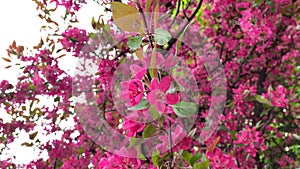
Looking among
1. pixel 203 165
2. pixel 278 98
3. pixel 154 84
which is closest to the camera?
pixel 154 84

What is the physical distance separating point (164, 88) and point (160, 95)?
2 cm

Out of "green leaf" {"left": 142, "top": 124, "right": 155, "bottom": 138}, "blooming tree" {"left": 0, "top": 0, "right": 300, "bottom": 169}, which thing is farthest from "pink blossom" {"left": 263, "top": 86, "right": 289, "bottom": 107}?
"green leaf" {"left": 142, "top": 124, "right": 155, "bottom": 138}

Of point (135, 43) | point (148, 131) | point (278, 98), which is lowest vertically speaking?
point (278, 98)

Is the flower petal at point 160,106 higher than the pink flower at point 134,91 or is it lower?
lower

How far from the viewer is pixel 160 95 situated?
0.69m

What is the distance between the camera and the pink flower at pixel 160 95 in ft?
2.21

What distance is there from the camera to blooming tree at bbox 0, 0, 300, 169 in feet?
2.55

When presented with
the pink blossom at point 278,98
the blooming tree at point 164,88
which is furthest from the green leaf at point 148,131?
the pink blossom at point 278,98

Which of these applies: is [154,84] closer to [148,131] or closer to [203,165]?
[148,131]

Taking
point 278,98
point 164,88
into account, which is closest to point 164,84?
point 164,88

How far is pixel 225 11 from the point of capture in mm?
2660

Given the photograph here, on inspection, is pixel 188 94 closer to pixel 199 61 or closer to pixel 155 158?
pixel 199 61

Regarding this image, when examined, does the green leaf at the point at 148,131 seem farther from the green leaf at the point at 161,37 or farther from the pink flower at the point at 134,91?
the green leaf at the point at 161,37

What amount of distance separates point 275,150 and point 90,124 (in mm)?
1364
